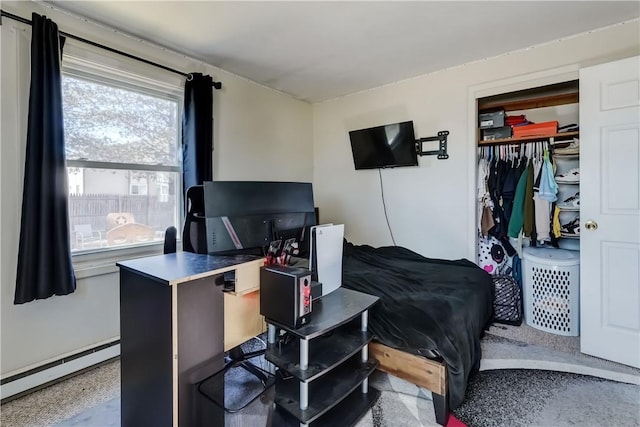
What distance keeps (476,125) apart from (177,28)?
268 centimetres

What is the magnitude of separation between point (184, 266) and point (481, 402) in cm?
185

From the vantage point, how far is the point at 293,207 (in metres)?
1.78

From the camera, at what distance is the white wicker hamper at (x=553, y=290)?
240 centimetres

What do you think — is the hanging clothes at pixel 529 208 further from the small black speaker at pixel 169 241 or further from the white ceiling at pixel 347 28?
the small black speaker at pixel 169 241

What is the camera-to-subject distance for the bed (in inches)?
64.1

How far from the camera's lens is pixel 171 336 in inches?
48.0

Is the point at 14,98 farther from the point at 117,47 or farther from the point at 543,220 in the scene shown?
the point at 543,220

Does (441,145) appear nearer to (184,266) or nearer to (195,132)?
(195,132)

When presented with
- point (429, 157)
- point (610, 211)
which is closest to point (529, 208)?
point (610, 211)

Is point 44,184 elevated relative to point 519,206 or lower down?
elevated

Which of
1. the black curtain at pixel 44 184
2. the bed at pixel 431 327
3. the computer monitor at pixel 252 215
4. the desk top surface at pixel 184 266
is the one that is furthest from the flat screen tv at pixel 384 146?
the black curtain at pixel 44 184

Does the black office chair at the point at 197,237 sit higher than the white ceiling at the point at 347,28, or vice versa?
the white ceiling at the point at 347,28

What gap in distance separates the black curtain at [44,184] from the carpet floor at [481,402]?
0.63m

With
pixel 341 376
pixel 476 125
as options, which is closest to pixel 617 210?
pixel 476 125
